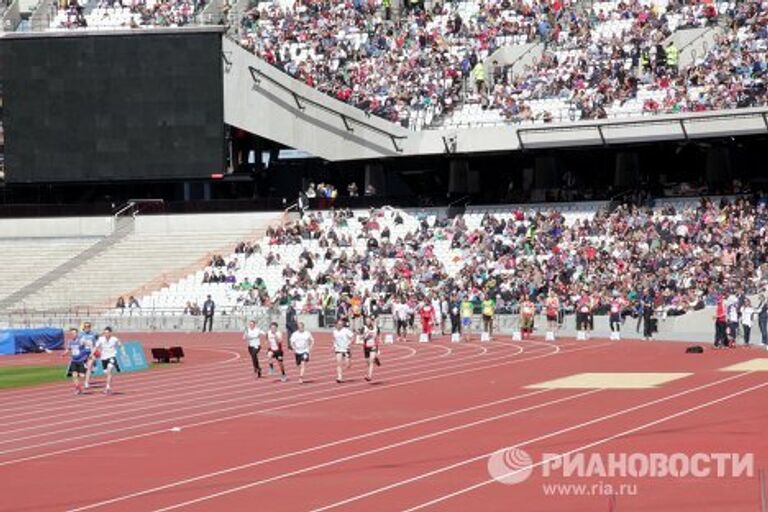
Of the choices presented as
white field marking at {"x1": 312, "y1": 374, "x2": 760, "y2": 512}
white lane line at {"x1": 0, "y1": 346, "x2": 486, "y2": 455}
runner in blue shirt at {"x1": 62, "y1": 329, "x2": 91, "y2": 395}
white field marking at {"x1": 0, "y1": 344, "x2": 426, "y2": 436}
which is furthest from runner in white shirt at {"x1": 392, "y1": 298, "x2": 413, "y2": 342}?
white field marking at {"x1": 312, "y1": 374, "x2": 760, "y2": 512}

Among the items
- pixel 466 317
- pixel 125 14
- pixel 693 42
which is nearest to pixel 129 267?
pixel 125 14

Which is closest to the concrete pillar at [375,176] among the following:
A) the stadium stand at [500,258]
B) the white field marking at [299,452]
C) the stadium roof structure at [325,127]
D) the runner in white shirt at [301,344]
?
the stadium roof structure at [325,127]

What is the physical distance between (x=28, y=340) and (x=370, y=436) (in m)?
29.3

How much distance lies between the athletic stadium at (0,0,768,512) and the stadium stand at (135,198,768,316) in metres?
0.12

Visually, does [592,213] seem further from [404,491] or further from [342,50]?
[404,491]

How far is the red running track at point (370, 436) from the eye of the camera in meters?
18.2

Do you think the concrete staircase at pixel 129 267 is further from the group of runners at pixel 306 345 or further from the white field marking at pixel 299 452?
the white field marking at pixel 299 452

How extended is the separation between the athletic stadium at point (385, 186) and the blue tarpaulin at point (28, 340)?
0.41 feet

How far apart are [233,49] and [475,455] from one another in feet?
146

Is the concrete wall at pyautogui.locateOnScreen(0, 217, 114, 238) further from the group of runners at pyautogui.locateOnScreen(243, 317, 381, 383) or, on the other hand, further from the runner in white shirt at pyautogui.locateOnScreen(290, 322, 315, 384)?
the runner in white shirt at pyautogui.locateOnScreen(290, 322, 315, 384)

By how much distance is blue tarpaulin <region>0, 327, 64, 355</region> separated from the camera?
51.2 m

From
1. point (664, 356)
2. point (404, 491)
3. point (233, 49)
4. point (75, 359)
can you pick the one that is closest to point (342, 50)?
point (233, 49)

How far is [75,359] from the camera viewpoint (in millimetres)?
33875

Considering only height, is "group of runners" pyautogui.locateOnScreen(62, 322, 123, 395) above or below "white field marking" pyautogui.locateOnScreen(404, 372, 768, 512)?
above
